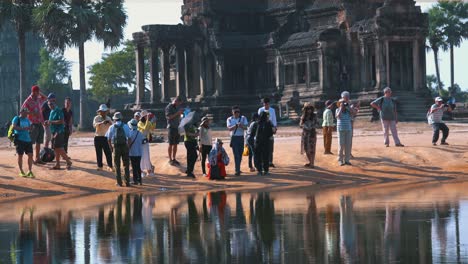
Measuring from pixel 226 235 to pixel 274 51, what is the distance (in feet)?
169

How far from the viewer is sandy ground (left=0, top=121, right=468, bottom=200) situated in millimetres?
28469

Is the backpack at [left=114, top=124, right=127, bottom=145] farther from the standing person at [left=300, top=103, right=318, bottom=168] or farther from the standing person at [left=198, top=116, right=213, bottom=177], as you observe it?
the standing person at [left=300, top=103, right=318, bottom=168]

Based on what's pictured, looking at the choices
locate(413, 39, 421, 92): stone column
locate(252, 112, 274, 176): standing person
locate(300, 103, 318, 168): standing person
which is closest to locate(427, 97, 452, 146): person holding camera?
locate(300, 103, 318, 168): standing person

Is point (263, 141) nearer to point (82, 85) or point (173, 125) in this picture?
point (173, 125)

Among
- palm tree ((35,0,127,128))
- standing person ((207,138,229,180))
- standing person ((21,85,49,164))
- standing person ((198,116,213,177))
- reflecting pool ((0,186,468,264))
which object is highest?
palm tree ((35,0,127,128))

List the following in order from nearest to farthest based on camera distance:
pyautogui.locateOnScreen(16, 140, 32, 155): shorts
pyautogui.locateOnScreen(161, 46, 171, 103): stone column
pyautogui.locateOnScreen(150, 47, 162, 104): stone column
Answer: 1. pyautogui.locateOnScreen(16, 140, 32, 155): shorts
2. pyautogui.locateOnScreen(150, 47, 162, 104): stone column
3. pyautogui.locateOnScreen(161, 46, 171, 103): stone column

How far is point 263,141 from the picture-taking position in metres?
29.9

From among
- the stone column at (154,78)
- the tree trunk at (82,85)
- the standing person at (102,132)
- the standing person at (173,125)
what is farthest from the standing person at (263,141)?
the stone column at (154,78)

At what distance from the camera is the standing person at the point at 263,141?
2989cm

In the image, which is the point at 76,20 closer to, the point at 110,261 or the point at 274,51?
the point at 274,51

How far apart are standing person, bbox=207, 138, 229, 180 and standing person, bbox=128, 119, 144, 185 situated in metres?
1.68

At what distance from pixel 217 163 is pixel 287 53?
38560mm

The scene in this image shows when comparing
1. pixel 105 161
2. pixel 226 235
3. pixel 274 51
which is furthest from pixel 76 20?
pixel 226 235

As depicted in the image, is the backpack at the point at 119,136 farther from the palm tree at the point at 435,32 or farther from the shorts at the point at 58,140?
the palm tree at the point at 435,32
